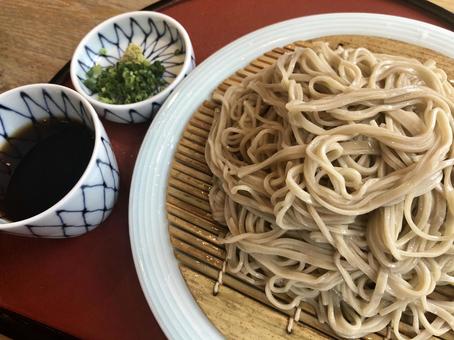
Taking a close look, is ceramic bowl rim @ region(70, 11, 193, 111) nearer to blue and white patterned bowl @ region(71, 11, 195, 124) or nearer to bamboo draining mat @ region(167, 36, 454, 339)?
blue and white patterned bowl @ region(71, 11, 195, 124)

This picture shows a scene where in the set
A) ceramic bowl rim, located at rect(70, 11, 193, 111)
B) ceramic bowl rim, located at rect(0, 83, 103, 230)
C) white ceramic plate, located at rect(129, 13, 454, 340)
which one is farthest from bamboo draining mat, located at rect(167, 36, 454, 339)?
ceramic bowl rim, located at rect(0, 83, 103, 230)

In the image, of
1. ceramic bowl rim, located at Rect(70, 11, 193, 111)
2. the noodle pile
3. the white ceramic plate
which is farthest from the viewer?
ceramic bowl rim, located at Rect(70, 11, 193, 111)

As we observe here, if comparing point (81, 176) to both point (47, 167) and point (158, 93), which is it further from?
point (158, 93)

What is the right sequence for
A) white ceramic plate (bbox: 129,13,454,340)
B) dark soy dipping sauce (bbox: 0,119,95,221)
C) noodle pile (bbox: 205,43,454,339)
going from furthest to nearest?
dark soy dipping sauce (bbox: 0,119,95,221) → white ceramic plate (bbox: 129,13,454,340) → noodle pile (bbox: 205,43,454,339)

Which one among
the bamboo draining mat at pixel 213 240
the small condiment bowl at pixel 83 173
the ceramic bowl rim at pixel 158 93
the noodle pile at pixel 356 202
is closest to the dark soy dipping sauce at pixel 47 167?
the small condiment bowl at pixel 83 173

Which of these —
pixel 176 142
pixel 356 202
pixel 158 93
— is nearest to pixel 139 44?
pixel 158 93

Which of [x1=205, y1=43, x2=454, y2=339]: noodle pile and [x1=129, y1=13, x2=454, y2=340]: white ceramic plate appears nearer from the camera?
[x1=205, y1=43, x2=454, y2=339]: noodle pile

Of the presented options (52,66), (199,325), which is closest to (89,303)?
(199,325)

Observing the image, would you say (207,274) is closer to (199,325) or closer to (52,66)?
(199,325)
